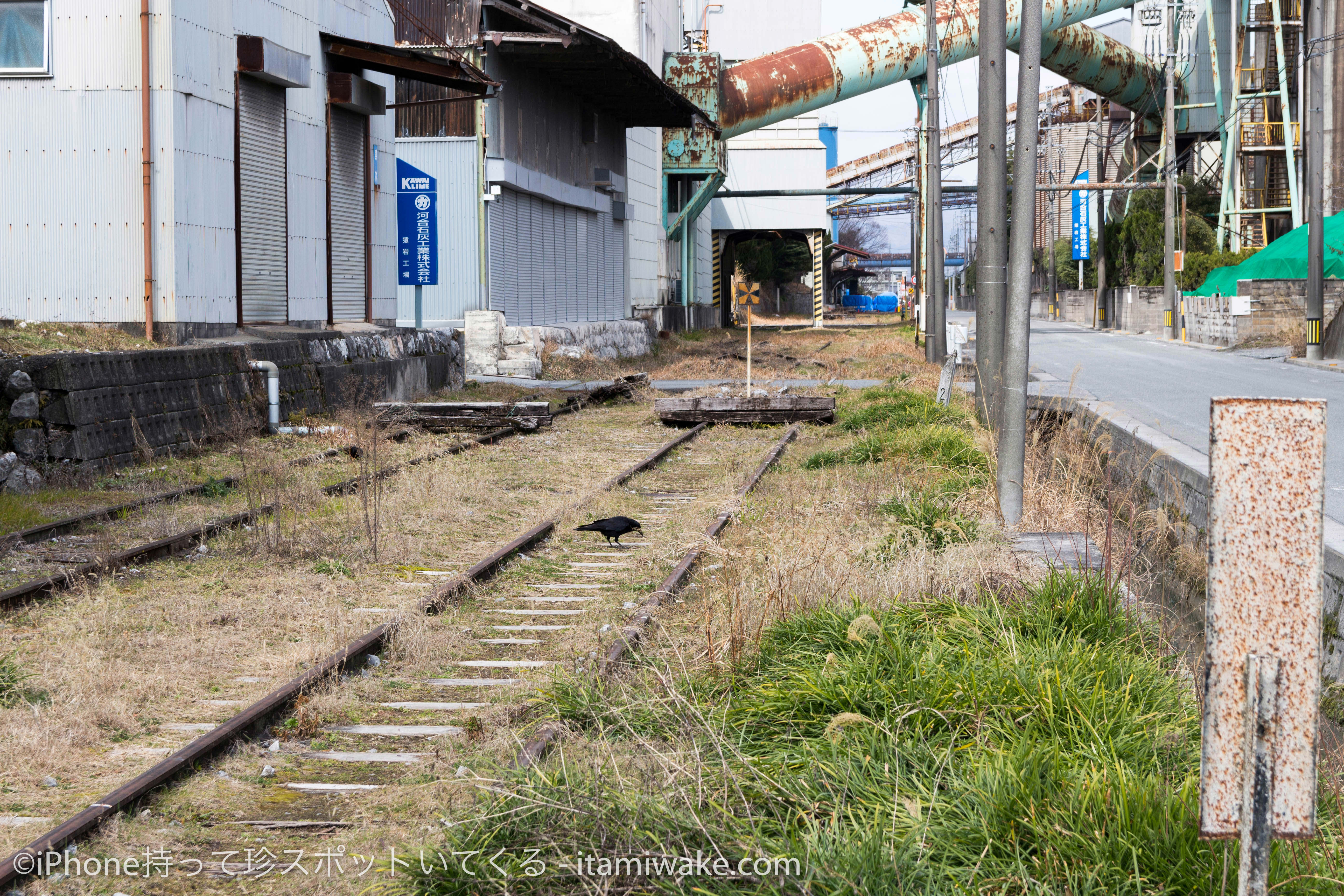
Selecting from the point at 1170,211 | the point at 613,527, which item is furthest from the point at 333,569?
the point at 1170,211

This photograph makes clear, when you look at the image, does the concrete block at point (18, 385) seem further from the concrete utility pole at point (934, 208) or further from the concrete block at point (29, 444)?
the concrete utility pole at point (934, 208)

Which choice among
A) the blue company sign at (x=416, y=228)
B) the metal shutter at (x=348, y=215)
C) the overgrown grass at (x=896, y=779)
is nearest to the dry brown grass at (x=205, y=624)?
the overgrown grass at (x=896, y=779)

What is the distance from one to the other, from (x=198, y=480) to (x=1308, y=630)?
1149cm

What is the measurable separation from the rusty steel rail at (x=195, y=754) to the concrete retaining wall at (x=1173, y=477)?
3.84m

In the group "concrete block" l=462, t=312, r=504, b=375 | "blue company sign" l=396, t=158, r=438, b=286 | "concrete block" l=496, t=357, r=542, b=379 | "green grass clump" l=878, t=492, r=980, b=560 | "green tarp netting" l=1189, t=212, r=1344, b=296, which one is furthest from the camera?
"green tarp netting" l=1189, t=212, r=1344, b=296

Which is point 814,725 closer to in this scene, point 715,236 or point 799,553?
point 799,553

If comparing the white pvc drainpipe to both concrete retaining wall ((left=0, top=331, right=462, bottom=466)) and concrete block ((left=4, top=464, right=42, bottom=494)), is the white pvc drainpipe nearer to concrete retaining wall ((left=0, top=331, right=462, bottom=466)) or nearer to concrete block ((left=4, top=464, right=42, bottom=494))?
concrete retaining wall ((left=0, top=331, right=462, bottom=466))

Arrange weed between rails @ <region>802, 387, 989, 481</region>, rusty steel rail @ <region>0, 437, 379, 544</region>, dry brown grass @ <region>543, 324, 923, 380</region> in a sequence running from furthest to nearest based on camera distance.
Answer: dry brown grass @ <region>543, 324, 923, 380</region>, weed between rails @ <region>802, 387, 989, 481</region>, rusty steel rail @ <region>0, 437, 379, 544</region>

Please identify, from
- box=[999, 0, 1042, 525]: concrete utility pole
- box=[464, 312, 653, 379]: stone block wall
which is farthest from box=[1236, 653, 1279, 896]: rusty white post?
box=[464, 312, 653, 379]: stone block wall

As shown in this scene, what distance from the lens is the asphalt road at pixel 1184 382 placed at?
48.2 feet

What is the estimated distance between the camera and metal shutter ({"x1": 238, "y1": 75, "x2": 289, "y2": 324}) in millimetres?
17766

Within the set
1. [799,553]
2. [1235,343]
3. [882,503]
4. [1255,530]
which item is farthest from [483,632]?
[1235,343]

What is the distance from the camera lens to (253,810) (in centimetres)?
462

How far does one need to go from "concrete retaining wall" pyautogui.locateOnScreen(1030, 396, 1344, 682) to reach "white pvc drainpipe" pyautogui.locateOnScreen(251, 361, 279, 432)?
946 cm
